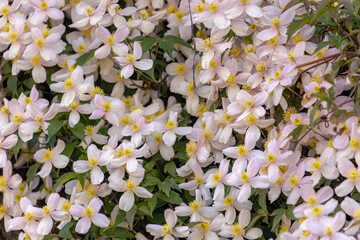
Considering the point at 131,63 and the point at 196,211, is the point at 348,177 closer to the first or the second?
the point at 196,211

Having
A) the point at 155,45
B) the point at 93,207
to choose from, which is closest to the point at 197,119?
the point at 155,45

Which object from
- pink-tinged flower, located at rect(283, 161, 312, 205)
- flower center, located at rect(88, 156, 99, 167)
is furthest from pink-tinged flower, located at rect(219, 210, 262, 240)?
flower center, located at rect(88, 156, 99, 167)

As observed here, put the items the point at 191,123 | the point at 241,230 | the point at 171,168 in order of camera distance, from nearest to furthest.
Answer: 1. the point at 241,230
2. the point at 171,168
3. the point at 191,123

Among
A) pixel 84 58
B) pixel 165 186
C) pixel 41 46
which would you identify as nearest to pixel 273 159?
pixel 165 186

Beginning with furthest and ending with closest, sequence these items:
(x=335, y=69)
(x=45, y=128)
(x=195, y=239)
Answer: (x=45, y=128)
(x=195, y=239)
(x=335, y=69)

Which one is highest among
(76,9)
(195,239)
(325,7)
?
(325,7)

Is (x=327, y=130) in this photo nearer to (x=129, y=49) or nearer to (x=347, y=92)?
(x=347, y=92)

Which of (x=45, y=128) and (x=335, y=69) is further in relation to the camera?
(x=45, y=128)
